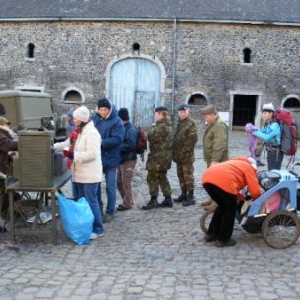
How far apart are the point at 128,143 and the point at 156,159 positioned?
49 centimetres

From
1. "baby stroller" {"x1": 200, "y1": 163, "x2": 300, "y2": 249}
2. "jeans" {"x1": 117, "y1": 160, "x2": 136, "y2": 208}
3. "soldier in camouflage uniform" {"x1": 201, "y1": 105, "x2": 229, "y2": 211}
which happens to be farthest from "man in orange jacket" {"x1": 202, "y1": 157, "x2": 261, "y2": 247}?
"jeans" {"x1": 117, "y1": 160, "x2": 136, "y2": 208}

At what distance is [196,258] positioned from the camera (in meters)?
5.08

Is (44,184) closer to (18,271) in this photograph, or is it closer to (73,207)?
(73,207)

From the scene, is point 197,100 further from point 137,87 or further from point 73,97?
point 73,97

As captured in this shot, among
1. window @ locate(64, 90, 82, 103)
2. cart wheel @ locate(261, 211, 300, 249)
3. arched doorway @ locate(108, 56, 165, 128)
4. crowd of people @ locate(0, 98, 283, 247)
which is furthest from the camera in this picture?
window @ locate(64, 90, 82, 103)

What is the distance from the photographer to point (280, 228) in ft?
18.1

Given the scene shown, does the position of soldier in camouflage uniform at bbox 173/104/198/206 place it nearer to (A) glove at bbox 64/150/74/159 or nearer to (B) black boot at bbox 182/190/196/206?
(B) black boot at bbox 182/190/196/206

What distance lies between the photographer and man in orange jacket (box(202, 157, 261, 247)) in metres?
5.15

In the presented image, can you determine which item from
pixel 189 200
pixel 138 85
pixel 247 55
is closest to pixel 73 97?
pixel 138 85

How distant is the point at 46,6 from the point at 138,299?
65.6 ft

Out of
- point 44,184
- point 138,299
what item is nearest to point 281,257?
point 138,299

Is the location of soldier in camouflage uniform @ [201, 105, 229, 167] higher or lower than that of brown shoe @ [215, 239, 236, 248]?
higher

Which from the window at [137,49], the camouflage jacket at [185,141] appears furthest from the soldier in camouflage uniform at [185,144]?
the window at [137,49]

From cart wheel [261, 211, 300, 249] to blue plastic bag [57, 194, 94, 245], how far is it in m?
1.99
